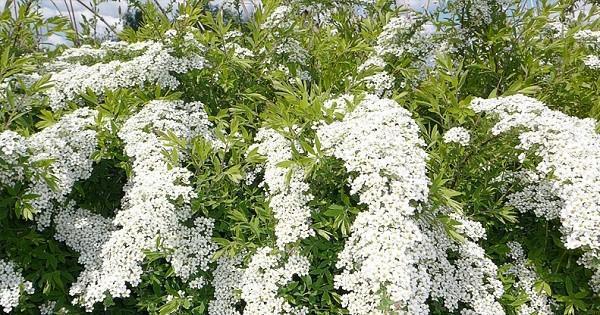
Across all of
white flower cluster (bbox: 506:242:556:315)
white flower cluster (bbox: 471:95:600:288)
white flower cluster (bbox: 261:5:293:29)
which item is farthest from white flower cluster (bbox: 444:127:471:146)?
white flower cluster (bbox: 261:5:293:29)

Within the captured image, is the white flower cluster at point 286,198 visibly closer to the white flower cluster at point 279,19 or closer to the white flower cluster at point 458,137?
the white flower cluster at point 458,137

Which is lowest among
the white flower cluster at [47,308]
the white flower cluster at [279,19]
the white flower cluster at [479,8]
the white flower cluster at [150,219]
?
the white flower cluster at [47,308]

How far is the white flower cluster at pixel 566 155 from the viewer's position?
255 cm

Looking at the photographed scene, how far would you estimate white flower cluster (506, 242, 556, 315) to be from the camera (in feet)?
10.0

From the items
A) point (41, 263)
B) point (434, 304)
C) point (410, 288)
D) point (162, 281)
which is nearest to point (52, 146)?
point (41, 263)

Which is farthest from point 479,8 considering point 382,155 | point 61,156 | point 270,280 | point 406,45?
point 61,156

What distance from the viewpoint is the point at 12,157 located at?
2.81 meters

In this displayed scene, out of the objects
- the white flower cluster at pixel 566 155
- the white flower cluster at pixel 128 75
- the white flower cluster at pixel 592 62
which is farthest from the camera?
the white flower cluster at pixel 592 62

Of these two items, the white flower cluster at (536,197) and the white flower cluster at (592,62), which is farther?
the white flower cluster at (592,62)

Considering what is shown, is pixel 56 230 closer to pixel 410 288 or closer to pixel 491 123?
pixel 410 288

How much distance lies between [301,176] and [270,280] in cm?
53

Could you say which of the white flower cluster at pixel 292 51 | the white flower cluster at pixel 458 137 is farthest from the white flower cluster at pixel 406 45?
the white flower cluster at pixel 458 137

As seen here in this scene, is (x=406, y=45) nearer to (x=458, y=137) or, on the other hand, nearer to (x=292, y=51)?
(x=292, y=51)

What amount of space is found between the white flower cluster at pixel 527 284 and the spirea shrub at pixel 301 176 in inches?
0.4
